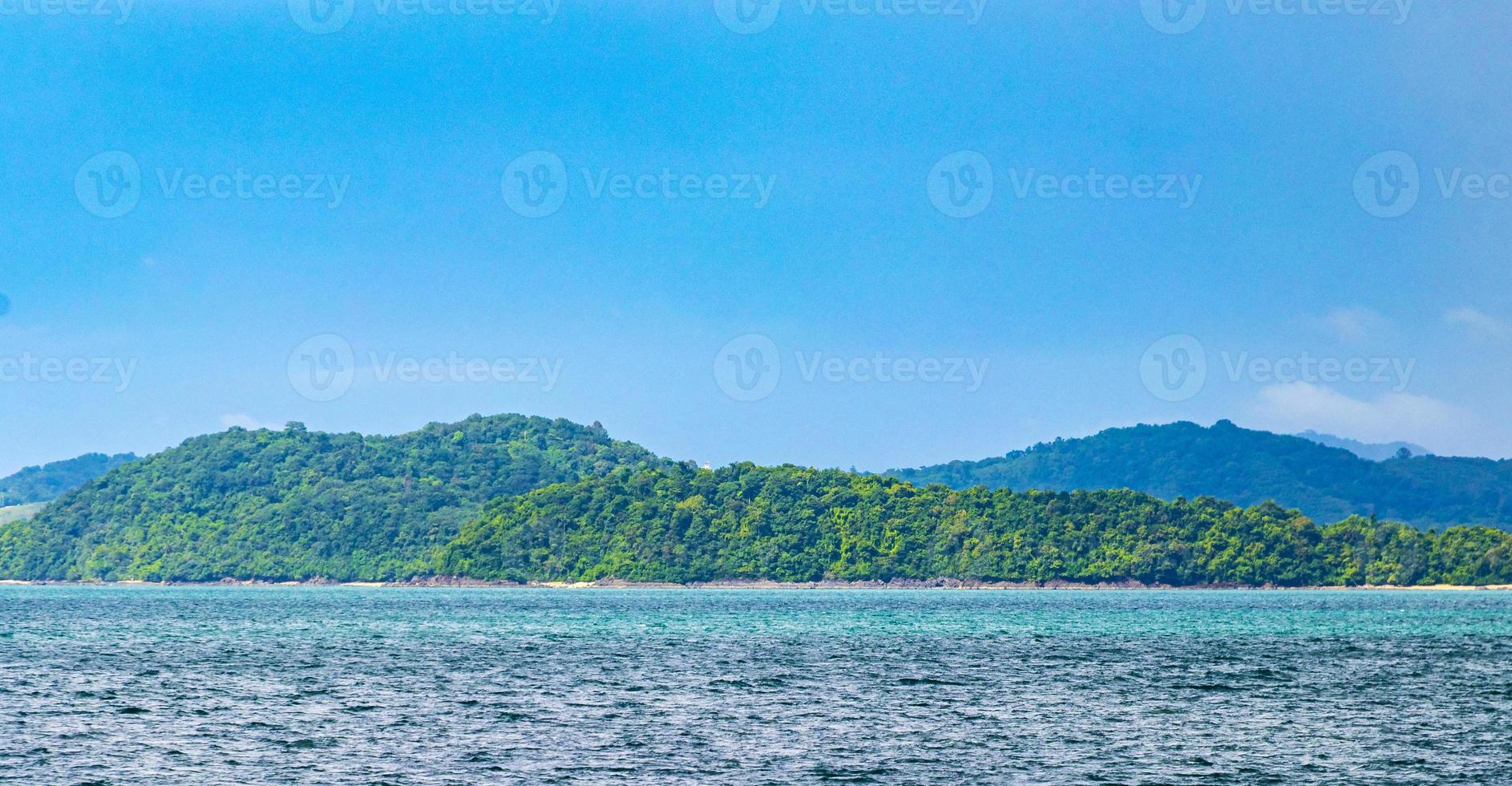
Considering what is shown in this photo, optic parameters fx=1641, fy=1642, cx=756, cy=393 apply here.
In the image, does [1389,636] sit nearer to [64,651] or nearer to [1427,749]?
[1427,749]

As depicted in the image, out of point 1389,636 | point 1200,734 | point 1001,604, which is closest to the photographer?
point 1200,734

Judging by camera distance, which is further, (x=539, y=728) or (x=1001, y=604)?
(x=1001, y=604)

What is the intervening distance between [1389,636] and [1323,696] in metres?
54.5

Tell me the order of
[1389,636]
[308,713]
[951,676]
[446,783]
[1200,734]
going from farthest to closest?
[1389,636]
[951,676]
[308,713]
[1200,734]
[446,783]

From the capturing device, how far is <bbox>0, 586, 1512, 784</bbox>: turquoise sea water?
4841cm

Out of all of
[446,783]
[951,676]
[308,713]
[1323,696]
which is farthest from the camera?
[951,676]

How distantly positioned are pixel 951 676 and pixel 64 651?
53617 millimetres

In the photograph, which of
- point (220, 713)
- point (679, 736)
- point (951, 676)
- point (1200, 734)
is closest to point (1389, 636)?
point (951, 676)

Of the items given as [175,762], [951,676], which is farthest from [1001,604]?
[175,762]

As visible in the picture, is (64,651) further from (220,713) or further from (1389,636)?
(1389,636)

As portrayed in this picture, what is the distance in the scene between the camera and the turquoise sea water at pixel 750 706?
48.4 metres

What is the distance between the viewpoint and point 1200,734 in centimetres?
5609

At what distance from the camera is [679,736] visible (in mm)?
55125

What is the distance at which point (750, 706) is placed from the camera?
64.9 meters
